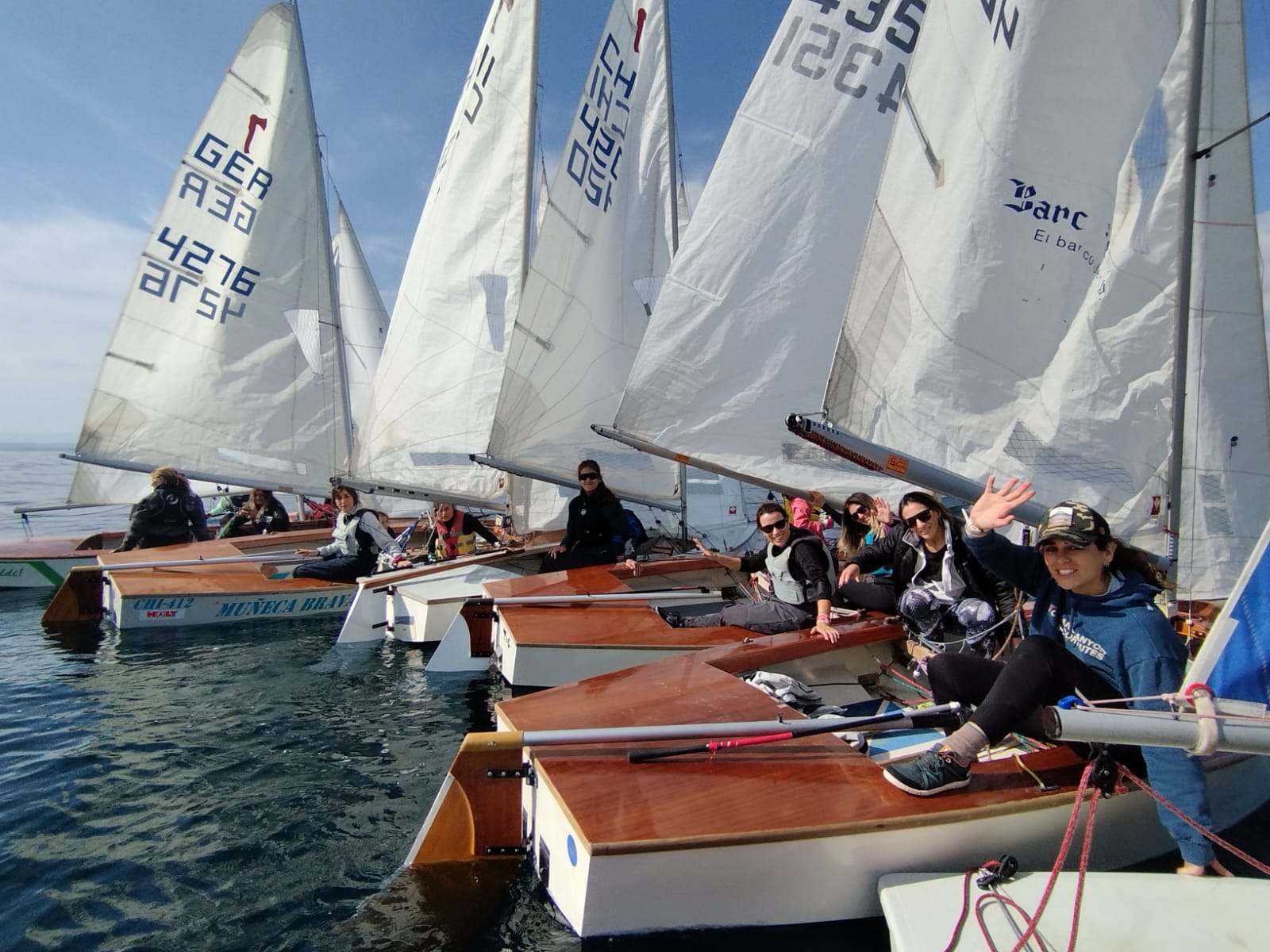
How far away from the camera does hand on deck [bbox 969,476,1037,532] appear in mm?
2443

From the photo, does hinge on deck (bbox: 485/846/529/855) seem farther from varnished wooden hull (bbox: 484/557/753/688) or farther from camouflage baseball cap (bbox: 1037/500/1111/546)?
camouflage baseball cap (bbox: 1037/500/1111/546)

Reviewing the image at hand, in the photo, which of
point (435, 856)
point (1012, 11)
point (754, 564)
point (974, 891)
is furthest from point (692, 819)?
point (1012, 11)

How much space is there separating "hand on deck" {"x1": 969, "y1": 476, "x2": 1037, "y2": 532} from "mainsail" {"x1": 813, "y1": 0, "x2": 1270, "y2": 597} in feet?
6.59

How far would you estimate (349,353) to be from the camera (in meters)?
16.3

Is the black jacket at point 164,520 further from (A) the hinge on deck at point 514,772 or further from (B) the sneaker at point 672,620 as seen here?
(A) the hinge on deck at point 514,772

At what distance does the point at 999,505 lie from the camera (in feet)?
8.20

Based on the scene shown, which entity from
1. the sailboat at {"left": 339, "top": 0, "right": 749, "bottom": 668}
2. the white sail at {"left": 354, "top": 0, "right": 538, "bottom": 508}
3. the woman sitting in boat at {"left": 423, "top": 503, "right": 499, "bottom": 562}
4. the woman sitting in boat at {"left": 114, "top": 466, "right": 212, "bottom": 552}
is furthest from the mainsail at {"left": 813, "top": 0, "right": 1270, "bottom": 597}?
the woman sitting in boat at {"left": 114, "top": 466, "right": 212, "bottom": 552}

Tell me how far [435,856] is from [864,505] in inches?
156

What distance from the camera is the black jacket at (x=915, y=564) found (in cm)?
381

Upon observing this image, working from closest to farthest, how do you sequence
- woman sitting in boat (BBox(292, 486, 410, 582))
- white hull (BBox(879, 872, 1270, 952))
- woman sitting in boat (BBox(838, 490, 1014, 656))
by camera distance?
white hull (BBox(879, 872, 1270, 952)) → woman sitting in boat (BBox(838, 490, 1014, 656)) → woman sitting in boat (BBox(292, 486, 410, 582))

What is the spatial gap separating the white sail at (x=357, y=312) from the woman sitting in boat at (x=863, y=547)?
523 inches

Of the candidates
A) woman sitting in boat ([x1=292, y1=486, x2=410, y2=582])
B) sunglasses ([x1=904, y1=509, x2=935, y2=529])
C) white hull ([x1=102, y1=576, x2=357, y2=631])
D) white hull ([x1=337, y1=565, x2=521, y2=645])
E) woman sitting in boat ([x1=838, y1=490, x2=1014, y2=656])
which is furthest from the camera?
woman sitting in boat ([x1=292, y1=486, x2=410, y2=582])

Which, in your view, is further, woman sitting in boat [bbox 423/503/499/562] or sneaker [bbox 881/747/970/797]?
woman sitting in boat [bbox 423/503/499/562]

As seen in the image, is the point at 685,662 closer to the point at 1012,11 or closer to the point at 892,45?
the point at 1012,11
